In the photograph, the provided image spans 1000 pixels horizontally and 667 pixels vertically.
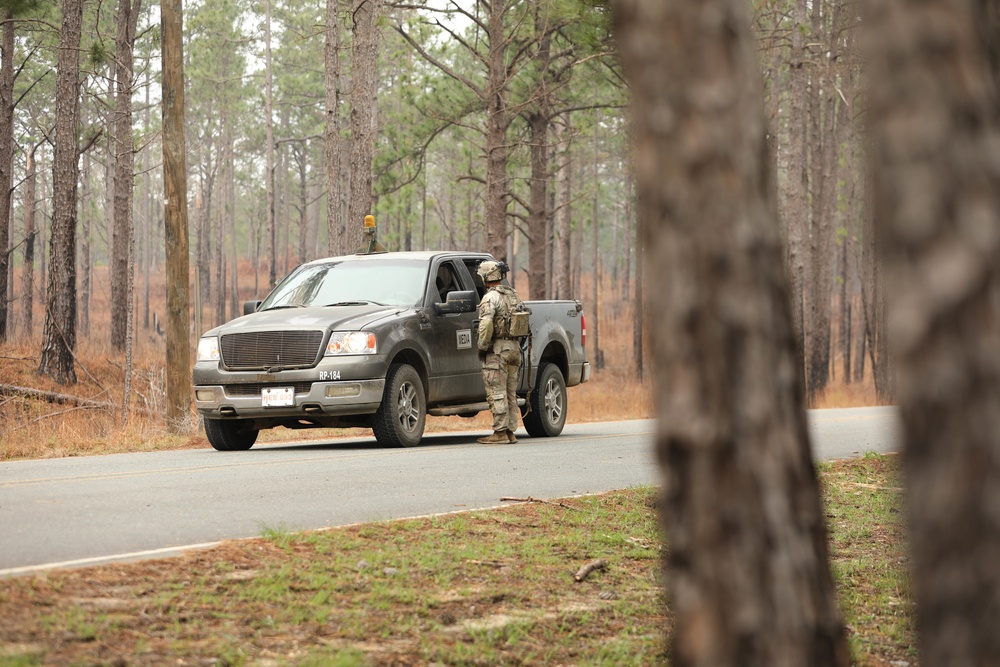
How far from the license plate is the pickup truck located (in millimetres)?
13

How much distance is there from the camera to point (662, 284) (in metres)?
2.87

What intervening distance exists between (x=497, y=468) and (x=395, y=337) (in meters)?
2.45

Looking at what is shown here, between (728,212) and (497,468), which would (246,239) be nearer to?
(497,468)

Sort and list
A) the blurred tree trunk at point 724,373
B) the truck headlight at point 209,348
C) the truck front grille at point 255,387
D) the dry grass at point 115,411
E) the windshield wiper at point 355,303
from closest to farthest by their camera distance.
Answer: the blurred tree trunk at point 724,373 → the truck front grille at point 255,387 → the truck headlight at point 209,348 → the windshield wiper at point 355,303 → the dry grass at point 115,411

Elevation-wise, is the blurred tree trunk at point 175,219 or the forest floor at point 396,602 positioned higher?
the blurred tree trunk at point 175,219

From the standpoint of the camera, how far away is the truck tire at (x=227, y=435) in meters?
13.7

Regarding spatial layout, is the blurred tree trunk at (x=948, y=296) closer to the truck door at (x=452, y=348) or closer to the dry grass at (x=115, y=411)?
the truck door at (x=452, y=348)

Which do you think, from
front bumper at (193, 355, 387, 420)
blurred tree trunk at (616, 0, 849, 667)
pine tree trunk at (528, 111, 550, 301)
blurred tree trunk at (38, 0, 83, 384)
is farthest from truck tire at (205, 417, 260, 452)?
pine tree trunk at (528, 111, 550, 301)

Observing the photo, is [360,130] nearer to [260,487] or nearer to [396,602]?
[260,487]

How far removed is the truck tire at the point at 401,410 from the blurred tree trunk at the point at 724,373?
10.4 metres

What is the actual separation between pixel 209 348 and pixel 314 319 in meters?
1.25

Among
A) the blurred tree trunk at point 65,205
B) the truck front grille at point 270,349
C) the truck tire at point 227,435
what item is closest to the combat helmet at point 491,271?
the truck front grille at point 270,349

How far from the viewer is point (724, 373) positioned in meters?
2.78

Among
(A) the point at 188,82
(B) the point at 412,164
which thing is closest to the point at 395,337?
(B) the point at 412,164
